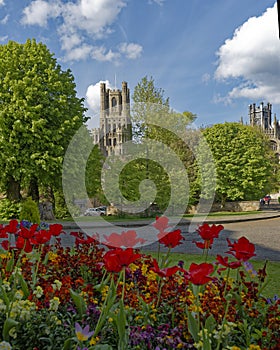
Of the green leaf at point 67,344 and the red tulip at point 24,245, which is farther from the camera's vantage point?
the red tulip at point 24,245

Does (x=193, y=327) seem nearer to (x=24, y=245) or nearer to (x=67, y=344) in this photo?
(x=67, y=344)

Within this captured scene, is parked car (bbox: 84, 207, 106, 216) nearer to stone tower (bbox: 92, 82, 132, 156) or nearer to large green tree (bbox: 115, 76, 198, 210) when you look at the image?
large green tree (bbox: 115, 76, 198, 210)

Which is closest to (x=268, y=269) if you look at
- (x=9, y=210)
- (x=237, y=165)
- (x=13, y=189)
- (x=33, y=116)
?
(x=33, y=116)

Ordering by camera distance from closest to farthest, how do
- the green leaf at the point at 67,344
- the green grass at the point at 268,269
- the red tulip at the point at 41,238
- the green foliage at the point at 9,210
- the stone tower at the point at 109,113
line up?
the green leaf at the point at 67,344
the red tulip at the point at 41,238
the green grass at the point at 268,269
the green foliage at the point at 9,210
the stone tower at the point at 109,113

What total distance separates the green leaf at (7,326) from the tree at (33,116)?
1693cm

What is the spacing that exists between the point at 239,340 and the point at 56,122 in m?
19.3

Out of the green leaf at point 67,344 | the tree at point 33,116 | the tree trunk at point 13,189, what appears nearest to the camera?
the green leaf at point 67,344

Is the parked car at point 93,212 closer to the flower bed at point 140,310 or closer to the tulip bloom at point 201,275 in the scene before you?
the flower bed at point 140,310

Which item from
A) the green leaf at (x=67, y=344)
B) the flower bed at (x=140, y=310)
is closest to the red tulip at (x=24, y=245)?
the flower bed at (x=140, y=310)

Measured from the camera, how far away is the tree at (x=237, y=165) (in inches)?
1200

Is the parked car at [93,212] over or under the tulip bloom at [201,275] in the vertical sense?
under

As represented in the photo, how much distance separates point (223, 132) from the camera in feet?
107

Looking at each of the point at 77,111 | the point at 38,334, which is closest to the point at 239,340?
the point at 38,334

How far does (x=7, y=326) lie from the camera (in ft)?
7.42
